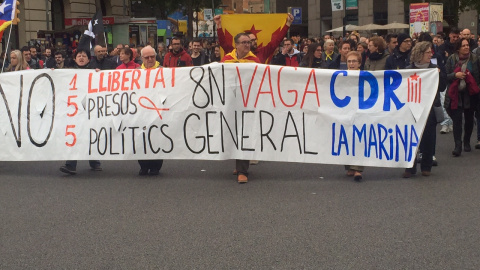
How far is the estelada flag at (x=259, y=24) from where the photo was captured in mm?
11977

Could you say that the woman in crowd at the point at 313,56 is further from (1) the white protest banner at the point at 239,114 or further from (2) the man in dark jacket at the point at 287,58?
(1) the white protest banner at the point at 239,114

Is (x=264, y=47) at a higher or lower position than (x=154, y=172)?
higher

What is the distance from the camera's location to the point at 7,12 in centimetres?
1124

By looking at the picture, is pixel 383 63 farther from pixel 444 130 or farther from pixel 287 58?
pixel 287 58

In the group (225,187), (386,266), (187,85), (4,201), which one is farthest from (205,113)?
(386,266)

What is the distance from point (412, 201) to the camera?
761cm

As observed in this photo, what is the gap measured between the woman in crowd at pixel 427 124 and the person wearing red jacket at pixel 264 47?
2.01 m

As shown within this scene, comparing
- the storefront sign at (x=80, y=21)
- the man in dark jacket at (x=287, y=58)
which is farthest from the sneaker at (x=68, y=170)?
the storefront sign at (x=80, y=21)

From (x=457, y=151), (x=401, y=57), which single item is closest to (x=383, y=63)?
(x=401, y=57)

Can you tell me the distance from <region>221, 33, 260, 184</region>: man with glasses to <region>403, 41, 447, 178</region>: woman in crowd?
73.9 inches

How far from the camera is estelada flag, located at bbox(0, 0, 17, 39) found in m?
11.2

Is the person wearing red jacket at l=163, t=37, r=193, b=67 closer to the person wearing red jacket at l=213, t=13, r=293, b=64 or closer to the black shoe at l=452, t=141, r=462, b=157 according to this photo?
the person wearing red jacket at l=213, t=13, r=293, b=64

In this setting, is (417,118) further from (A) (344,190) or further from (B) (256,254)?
(B) (256,254)

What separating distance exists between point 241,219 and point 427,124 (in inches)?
126
